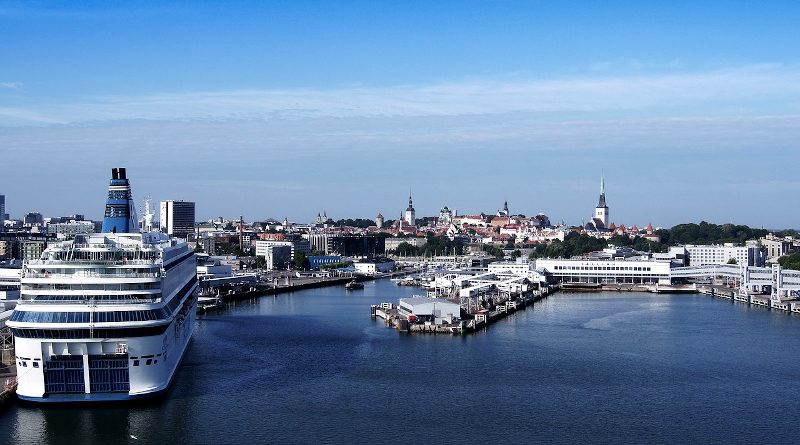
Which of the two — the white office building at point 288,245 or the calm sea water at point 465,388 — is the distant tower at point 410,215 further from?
the calm sea water at point 465,388

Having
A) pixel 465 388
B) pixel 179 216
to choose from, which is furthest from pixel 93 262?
pixel 179 216

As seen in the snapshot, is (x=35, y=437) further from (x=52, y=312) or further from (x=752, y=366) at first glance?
(x=752, y=366)

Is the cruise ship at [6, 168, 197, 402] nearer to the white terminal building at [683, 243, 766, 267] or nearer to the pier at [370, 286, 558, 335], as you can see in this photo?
the pier at [370, 286, 558, 335]

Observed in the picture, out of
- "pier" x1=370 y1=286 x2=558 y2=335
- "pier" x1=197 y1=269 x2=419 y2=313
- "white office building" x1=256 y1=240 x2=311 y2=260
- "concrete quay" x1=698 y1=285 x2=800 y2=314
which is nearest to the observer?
"pier" x1=370 y1=286 x2=558 y2=335

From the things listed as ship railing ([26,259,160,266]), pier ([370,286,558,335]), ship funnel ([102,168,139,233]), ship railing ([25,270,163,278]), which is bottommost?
pier ([370,286,558,335])

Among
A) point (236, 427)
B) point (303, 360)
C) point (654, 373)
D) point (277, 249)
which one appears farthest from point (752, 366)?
point (277, 249)

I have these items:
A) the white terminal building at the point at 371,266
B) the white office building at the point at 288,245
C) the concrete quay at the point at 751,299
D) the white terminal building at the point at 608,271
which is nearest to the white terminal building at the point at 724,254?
the white terminal building at the point at 608,271

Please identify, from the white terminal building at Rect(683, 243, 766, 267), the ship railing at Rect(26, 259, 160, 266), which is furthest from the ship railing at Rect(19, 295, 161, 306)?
the white terminal building at Rect(683, 243, 766, 267)

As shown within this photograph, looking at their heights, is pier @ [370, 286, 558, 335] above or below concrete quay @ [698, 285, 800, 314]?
above
